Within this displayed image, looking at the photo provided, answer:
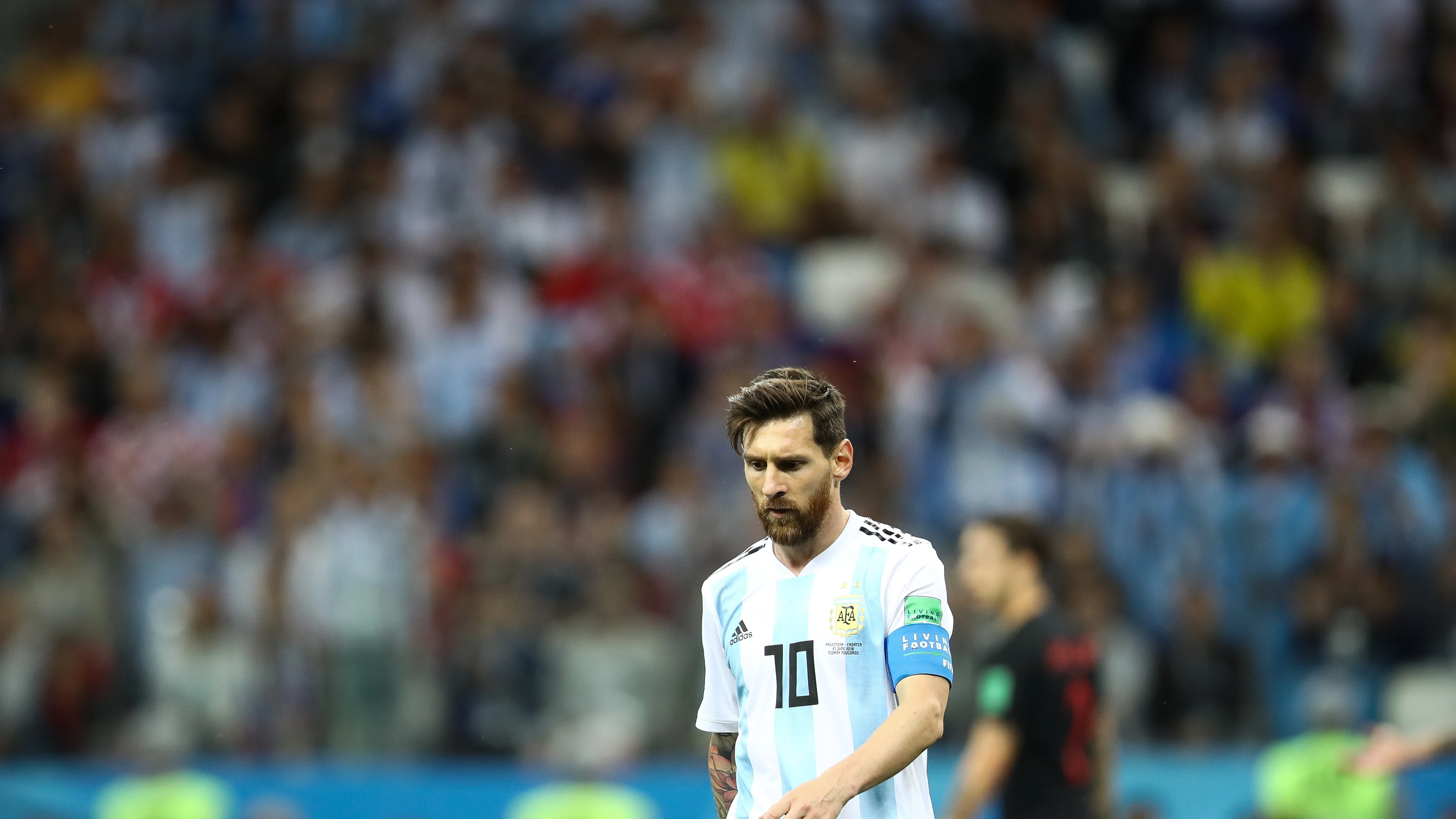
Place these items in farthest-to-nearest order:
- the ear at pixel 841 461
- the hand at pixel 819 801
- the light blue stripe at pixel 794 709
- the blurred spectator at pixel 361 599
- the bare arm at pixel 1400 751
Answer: the blurred spectator at pixel 361 599 → the bare arm at pixel 1400 751 → the ear at pixel 841 461 → the light blue stripe at pixel 794 709 → the hand at pixel 819 801

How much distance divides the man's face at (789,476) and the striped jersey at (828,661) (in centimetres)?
16

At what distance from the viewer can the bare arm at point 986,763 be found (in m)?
6.74

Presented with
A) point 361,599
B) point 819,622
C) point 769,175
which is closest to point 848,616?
point 819,622

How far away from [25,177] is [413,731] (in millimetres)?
6213

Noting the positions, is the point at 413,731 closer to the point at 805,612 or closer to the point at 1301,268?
the point at 805,612

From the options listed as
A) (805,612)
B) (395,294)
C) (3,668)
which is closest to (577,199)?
(395,294)

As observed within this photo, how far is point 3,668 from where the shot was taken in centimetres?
1086

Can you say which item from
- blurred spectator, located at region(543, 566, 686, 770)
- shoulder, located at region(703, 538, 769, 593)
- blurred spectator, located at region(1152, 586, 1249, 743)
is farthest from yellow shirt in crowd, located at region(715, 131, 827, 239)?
shoulder, located at region(703, 538, 769, 593)

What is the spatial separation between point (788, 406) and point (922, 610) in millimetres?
624

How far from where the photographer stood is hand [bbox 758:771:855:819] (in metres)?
4.34

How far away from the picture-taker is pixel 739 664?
194 inches

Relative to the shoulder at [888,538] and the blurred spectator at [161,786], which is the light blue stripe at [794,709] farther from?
the blurred spectator at [161,786]

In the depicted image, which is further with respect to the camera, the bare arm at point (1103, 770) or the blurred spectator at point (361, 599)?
the blurred spectator at point (361, 599)

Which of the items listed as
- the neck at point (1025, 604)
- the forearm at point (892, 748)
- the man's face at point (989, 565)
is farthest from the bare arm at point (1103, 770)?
the forearm at point (892, 748)
